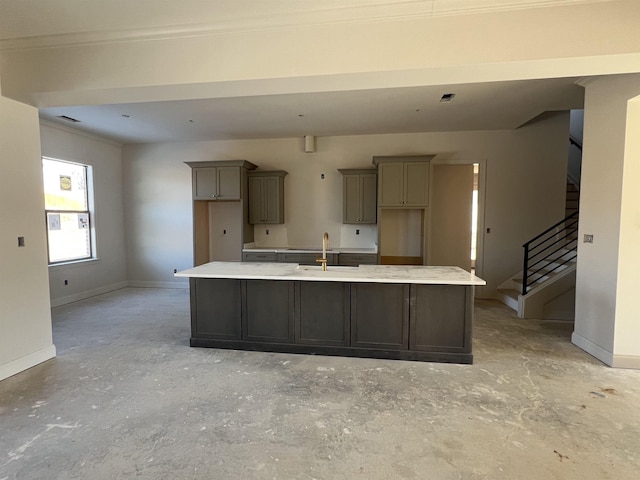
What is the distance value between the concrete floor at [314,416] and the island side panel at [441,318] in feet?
0.74

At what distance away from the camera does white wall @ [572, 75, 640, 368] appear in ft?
9.71

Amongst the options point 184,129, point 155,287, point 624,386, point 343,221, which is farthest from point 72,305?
point 624,386

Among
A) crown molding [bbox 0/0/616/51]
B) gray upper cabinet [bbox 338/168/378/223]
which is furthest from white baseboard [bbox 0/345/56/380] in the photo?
gray upper cabinet [bbox 338/168/378/223]

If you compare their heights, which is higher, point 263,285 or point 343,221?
point 343,221

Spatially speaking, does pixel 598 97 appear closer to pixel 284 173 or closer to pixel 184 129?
pixel 284 173

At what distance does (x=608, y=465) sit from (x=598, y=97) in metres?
3.24

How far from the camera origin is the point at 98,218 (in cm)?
602

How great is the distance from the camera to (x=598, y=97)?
127 inches

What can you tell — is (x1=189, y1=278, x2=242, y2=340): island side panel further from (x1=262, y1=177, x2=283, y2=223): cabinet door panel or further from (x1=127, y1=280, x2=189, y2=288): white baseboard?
(x1=127, y1=280, x2=189, y2=288): white baseboard

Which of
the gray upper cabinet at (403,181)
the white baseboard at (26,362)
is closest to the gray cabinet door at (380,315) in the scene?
the gray upper cabinet at (403,181)

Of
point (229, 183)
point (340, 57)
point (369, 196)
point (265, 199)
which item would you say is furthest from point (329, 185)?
point (340, 57)

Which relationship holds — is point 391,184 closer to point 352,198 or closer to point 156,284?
point 352,198

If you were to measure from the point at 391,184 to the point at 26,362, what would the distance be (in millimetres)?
4987

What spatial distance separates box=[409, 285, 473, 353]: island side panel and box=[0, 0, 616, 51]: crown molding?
7.32 feet
